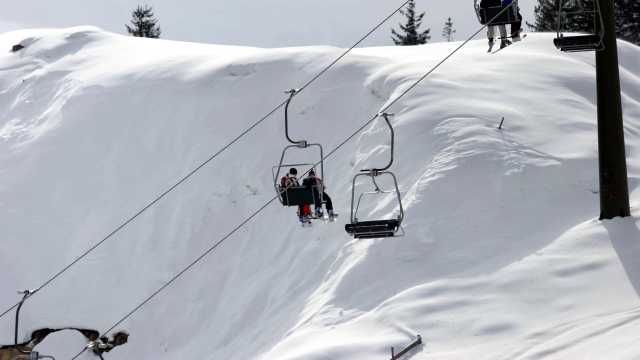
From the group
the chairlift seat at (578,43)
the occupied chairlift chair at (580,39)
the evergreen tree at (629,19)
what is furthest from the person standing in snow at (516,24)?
the evergreen tree at (629,19)

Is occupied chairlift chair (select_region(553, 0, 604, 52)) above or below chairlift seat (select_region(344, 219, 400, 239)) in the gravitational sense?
above

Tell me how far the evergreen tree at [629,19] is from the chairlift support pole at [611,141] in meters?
39.8

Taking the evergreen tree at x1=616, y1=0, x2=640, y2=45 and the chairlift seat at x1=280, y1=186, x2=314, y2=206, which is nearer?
the chairlift seat at x1=280, y1=186, x2=314, y2=206


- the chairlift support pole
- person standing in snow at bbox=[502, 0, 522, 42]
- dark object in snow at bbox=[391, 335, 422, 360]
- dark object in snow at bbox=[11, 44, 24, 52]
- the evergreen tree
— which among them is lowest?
the evergreen tree

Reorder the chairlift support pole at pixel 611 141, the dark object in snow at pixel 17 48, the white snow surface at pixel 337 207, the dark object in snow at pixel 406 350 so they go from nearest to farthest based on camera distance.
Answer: the dark object in snow at pixel 406 350 → the white snow surface at pixel 337 207 → the chairlift support pole at pixel 611 141 → the dark object in snow at pixel 17 48

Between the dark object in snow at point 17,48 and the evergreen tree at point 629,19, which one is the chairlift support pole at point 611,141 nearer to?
the dark object in snow at point 17,48

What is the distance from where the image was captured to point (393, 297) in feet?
58.9

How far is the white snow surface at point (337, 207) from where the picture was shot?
1653cm

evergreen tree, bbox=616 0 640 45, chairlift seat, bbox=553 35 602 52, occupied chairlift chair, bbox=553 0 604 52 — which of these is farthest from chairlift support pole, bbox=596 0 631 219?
evergreen tree, bbox=616 0 640 45

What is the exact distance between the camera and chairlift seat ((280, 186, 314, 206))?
16550 mm

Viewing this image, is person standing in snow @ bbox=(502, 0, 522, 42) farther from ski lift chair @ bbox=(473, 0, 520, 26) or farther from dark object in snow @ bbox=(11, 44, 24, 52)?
dark object in snow @ bbox=(11, 44, 24, 52)

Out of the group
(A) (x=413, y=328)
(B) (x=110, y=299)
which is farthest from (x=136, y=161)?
(A) (x=413, y=328)

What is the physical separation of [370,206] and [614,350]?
995cm

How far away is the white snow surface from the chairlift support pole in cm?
39
